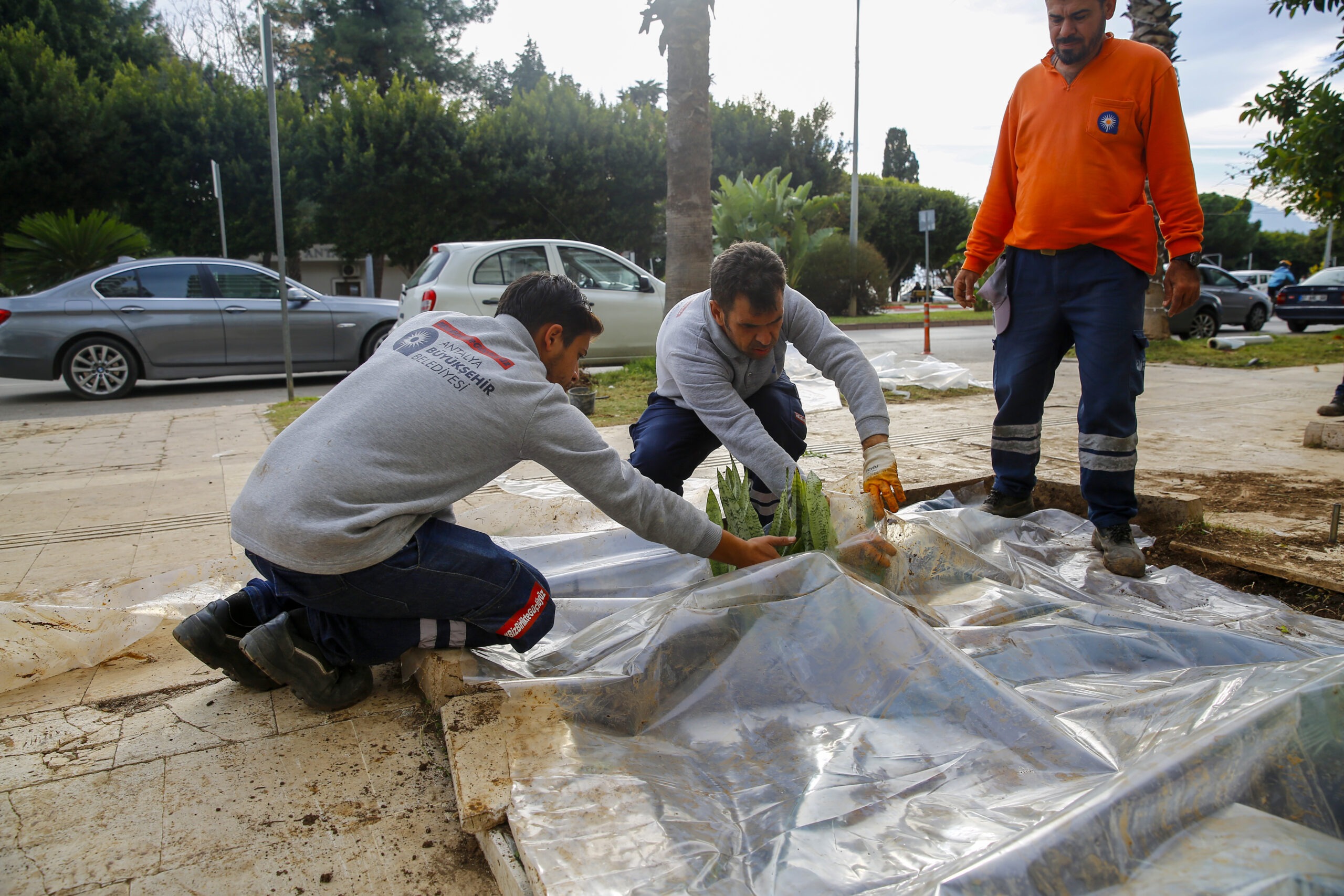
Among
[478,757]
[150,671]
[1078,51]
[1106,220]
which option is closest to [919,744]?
[478,757]

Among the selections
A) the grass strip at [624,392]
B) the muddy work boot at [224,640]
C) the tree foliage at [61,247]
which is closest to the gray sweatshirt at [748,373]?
the muddy work boot at [224,640]

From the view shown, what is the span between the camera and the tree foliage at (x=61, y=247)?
1241 centimetres

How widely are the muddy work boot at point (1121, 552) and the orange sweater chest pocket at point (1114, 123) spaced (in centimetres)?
132

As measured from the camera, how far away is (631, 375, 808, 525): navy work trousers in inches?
122

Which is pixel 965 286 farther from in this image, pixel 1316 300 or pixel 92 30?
pixel 92 30

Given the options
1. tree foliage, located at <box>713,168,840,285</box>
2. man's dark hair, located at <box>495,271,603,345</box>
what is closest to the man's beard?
man's dark hair, located at <box>495,271,603,345</box>

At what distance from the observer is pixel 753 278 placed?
254 cm

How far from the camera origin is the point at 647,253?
2356 centimetres

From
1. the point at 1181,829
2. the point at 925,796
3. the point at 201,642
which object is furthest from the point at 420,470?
the point at 1181,829

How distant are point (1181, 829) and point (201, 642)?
2.10 m

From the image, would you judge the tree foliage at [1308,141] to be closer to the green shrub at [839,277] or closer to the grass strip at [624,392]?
the grass strip at [624,392]

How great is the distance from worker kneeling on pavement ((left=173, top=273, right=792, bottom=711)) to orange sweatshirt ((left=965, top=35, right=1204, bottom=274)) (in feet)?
5.74

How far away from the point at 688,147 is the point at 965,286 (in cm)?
532

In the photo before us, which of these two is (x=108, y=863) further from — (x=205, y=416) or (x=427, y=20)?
(x=427, y=20)
